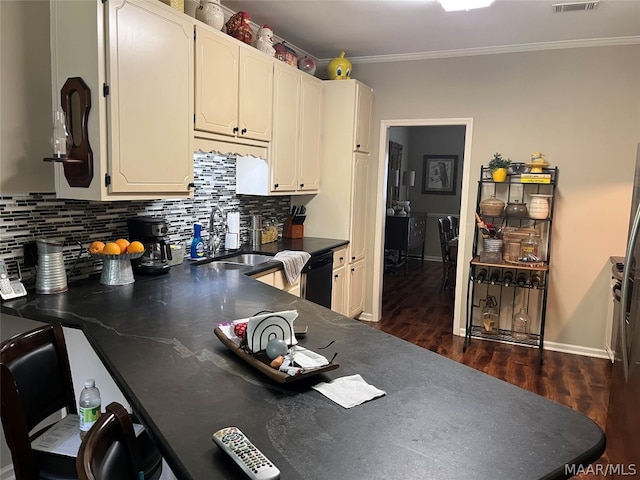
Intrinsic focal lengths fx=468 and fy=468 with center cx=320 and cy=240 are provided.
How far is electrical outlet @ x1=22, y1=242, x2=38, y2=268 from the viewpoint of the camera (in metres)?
2.21

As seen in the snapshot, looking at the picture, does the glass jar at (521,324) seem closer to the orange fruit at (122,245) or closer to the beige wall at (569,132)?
the beige wall at (569,132)

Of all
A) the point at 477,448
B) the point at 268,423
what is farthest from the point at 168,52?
the point at 477,448

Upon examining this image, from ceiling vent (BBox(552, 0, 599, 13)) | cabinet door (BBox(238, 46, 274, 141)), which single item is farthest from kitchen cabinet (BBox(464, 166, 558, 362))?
cabinet door (BBox(238, 46, 274, 141))

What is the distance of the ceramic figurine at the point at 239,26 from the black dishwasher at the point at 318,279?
1.68m

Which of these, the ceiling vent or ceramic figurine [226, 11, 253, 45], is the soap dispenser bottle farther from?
the ceiling vent

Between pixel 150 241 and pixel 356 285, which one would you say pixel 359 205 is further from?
pixel 150 241

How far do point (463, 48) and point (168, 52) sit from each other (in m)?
2.78

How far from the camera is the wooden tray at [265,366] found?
132 cm

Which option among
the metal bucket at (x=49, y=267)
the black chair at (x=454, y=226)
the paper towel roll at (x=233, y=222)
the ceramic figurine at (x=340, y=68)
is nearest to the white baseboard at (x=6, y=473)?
the metal bucket at (x=49, y=267)

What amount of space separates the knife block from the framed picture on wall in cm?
498

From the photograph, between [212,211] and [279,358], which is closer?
[279,358]

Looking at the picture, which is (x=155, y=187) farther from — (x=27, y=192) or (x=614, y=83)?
(x=614, y=83)

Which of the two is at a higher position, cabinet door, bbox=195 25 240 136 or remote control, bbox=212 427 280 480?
cabinet door, bbox=195 25 240 136

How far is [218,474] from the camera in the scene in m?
0.95
